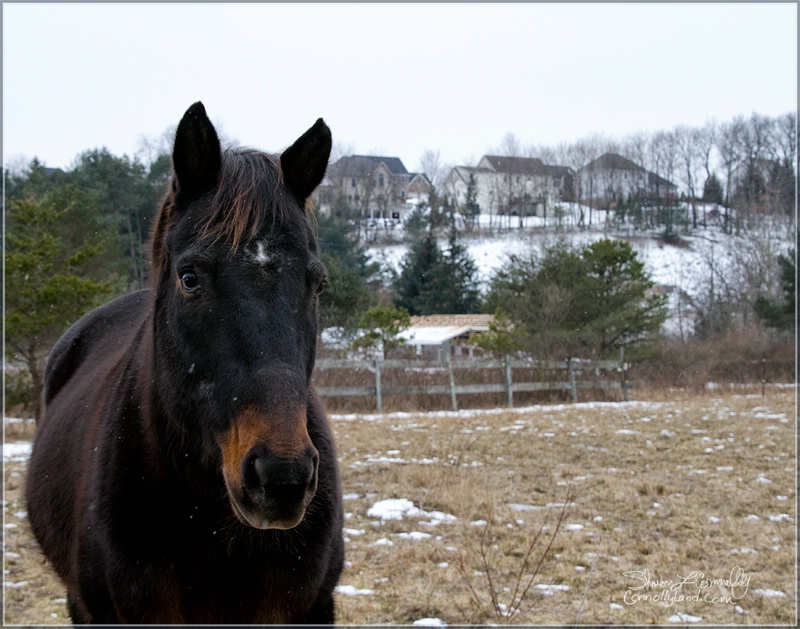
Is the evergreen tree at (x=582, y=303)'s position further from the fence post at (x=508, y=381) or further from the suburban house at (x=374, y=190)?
the suburban house at (x=374, y=190)

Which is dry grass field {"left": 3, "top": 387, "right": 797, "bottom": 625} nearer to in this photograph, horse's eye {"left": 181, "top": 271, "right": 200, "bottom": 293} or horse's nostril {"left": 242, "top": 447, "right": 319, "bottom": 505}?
horse's nostril {"left": 242, "top": 447, "right": 319, "bottom": 505}

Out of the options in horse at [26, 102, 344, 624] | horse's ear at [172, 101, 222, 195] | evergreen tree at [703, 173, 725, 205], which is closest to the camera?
horse at [26, 102, 344, 624]

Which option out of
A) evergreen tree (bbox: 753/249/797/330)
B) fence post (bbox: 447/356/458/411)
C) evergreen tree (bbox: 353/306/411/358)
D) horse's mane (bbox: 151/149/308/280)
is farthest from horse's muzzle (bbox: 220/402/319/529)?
evergreen tree (bbox: 753/249/797/330)

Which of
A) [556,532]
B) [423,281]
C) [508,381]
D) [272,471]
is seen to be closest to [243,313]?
[272,471]

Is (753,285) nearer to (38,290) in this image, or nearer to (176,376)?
(38,290)

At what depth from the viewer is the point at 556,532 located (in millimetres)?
4152

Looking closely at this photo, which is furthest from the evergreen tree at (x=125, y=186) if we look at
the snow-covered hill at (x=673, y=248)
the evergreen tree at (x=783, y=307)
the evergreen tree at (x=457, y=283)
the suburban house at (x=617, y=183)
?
the suburban house at (x=617, y=183)

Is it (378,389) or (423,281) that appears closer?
(378,389)

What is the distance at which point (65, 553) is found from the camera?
2.85 metres

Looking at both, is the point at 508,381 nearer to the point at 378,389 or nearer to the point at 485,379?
the point at 485,379

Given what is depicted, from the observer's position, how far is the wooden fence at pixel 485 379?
57.2 feet

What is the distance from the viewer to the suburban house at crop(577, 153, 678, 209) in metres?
39.2

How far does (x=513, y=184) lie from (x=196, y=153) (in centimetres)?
5629

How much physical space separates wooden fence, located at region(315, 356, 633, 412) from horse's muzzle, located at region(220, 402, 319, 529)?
15098 mm
